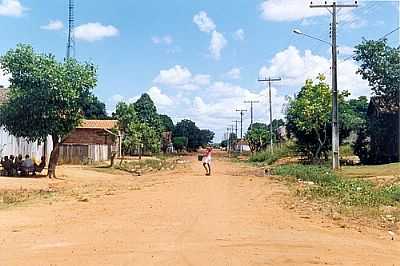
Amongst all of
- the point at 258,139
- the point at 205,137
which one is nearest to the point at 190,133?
the point at 205,137

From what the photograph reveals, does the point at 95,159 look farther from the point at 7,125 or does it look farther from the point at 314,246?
the point at 314,246

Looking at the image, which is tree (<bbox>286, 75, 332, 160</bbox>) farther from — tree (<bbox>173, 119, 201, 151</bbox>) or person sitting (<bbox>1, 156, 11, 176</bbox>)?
tree (<bbox>173, 119, 201, 151</bbox>)

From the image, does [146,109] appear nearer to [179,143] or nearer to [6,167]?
[179,143]

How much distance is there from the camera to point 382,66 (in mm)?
42969

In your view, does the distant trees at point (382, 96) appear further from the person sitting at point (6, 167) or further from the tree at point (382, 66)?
the person sitting at point (6, 167)

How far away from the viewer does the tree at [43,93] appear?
27906mm

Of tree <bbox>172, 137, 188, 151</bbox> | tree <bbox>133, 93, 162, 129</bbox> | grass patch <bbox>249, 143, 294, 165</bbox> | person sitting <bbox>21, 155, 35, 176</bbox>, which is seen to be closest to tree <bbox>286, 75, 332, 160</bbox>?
grass patch <bbox>249, 143, 294, 165</bbox>

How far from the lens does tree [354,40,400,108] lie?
4284 cm

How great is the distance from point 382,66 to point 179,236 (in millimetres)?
35729

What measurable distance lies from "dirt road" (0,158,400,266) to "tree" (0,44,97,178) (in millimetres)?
12035

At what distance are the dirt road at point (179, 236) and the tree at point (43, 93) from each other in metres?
12.0

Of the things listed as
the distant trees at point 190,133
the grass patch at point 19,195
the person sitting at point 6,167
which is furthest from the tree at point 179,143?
the grass patch at point 19,195

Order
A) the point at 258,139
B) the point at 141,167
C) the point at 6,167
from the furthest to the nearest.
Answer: the point at 258,139 → the point at 141,167 → the point at 6,167

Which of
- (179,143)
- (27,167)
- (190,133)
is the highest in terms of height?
(190,133)
